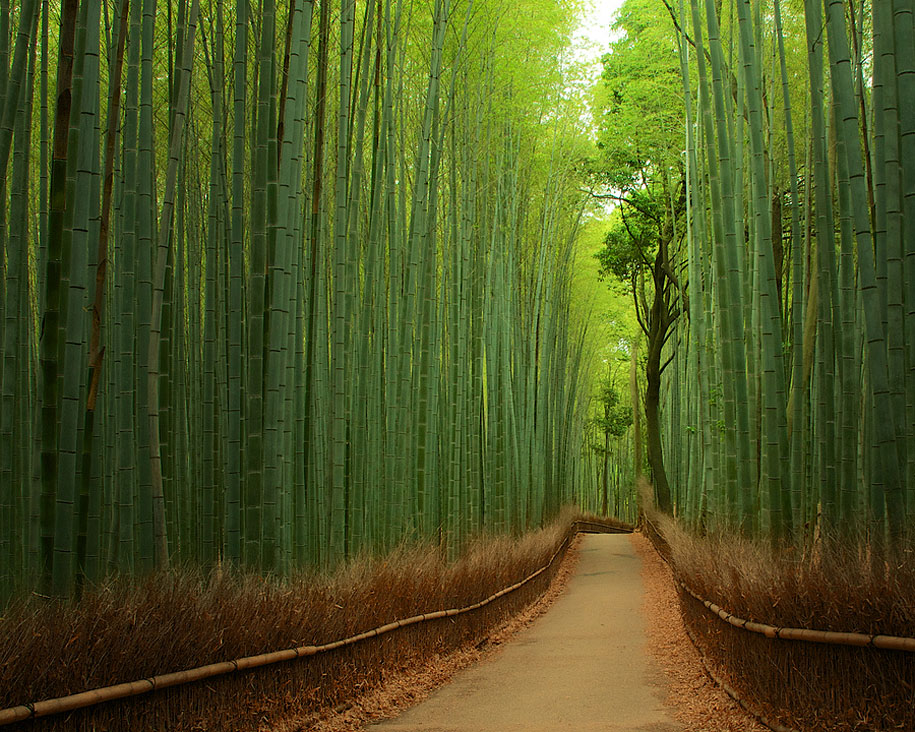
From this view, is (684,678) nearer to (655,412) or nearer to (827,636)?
(827,636)

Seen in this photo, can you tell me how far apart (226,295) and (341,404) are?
0.87m

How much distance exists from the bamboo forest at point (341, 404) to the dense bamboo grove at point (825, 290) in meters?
0.02

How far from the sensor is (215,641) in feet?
9.17

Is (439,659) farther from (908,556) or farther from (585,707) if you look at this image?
(908,556)

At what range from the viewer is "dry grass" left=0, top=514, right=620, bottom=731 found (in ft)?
7.19

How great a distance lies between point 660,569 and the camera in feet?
35.4

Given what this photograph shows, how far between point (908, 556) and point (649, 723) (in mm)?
1307

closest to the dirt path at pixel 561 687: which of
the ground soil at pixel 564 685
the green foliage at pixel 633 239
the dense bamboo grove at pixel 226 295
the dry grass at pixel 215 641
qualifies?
the ground soil at pixel 564 685

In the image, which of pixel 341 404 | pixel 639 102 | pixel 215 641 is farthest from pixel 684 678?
pixel 639 102

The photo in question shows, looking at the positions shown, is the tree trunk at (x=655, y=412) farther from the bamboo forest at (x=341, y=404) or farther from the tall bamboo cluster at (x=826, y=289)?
the tall bamboo cluster at (x=826, y=289)

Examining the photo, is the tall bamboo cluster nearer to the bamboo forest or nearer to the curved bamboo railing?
the bamboo forest

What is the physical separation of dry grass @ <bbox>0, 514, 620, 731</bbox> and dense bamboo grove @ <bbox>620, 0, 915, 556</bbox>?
74.4 inches

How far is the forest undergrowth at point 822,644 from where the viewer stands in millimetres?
2479

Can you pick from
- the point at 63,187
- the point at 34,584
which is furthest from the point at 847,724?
the point at 63,187
